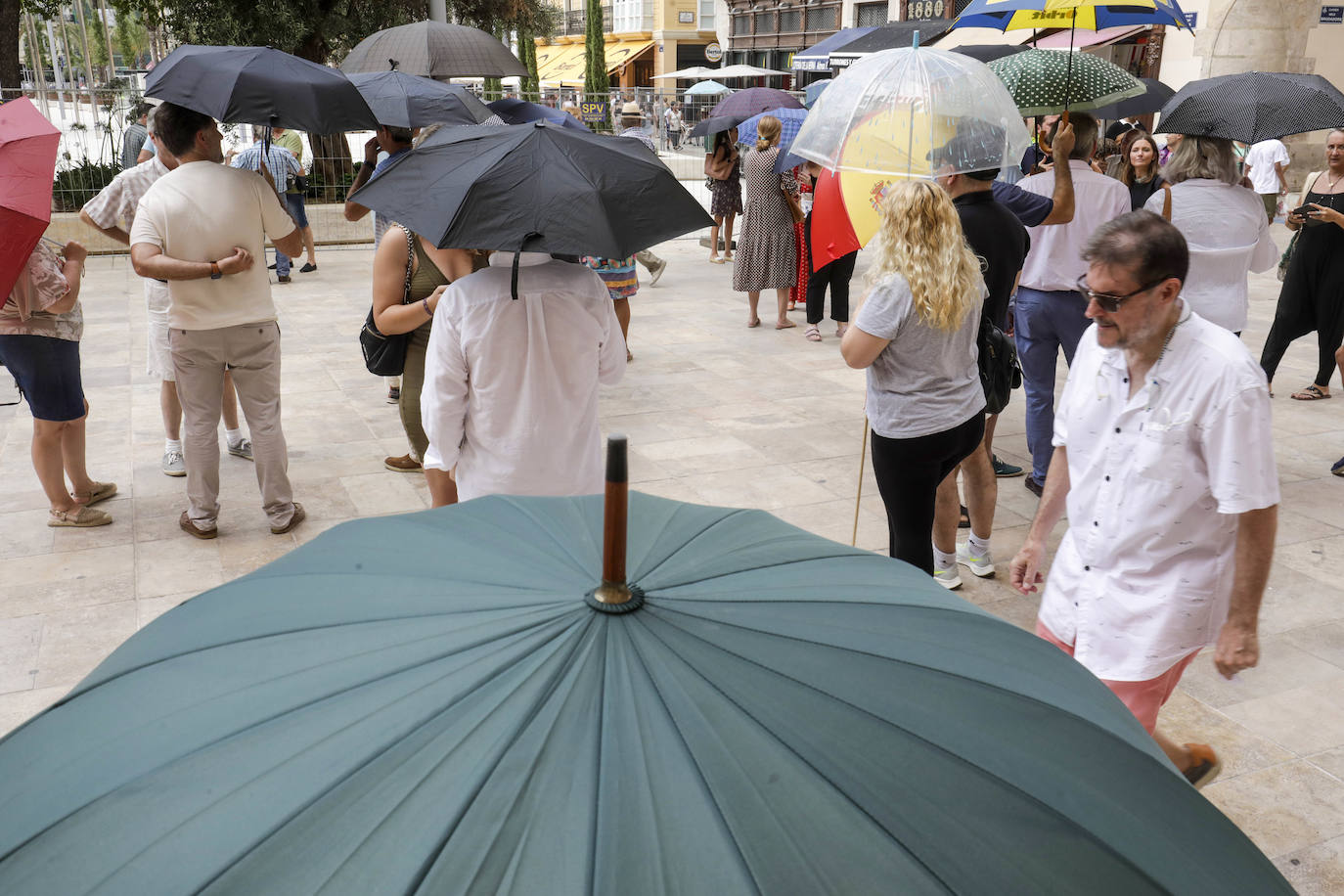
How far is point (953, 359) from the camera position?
4145 mm

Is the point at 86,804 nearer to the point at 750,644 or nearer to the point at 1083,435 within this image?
the point at 750,644

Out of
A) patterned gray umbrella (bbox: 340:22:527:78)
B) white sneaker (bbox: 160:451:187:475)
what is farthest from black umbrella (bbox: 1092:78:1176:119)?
white sneaker (bbox: 160:451:187:475)

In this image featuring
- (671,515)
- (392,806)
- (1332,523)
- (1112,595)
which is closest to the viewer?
(392,806)

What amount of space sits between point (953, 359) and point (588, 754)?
3.13 metres

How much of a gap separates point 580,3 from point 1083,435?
231ft

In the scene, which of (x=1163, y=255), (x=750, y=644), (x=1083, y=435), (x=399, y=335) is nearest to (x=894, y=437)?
(x=1083, y=435)

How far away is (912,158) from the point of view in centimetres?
462

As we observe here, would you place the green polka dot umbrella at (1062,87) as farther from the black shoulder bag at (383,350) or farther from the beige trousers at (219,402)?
the beige trousers at (219,402)

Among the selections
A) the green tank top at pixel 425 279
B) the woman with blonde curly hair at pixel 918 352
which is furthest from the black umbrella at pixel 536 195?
the green tank top at pixel 425 279

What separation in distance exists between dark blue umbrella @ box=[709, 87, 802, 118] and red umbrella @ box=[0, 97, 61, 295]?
10.2m

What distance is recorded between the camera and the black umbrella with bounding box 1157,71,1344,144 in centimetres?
557

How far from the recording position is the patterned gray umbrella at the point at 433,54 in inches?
359

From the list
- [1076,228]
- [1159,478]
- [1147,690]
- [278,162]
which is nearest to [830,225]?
[1076,228]

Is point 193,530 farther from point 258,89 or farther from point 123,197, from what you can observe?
point 258,89
